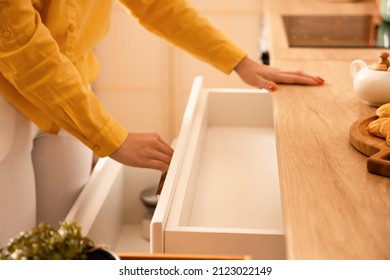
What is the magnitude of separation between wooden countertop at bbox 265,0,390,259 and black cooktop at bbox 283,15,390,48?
0.29m

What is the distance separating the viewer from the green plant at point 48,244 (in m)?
0.69

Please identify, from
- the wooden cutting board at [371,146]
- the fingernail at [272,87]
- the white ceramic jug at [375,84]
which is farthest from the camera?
the fingernail at [272,87]

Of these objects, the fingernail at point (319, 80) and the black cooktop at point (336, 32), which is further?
the black cooktop at point (336, 32)

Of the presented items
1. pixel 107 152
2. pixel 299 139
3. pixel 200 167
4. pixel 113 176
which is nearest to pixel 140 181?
pixel 113 176

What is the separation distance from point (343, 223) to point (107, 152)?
1.80ft

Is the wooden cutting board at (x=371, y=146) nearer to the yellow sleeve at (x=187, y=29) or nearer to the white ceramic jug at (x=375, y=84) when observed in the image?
the white ceramic jug at (x=375, y=84)

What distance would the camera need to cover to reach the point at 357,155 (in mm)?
1092

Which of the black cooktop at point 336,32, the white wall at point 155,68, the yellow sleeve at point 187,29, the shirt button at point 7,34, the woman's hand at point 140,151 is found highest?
the shirt button at point 7,34

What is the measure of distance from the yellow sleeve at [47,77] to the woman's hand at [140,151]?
0.6 inches

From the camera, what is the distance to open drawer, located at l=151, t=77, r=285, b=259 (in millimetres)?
1047

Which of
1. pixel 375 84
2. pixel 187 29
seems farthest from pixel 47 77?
pixel 375 84

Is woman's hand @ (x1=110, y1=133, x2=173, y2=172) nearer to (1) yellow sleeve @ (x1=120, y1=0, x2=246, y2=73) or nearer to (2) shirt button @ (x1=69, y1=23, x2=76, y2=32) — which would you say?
(2) shirt button @ (x1=69, y1=23, x2=76, y2=32)

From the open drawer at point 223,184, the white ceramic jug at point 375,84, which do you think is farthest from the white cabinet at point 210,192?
the white ceramic jug at point 375,84
